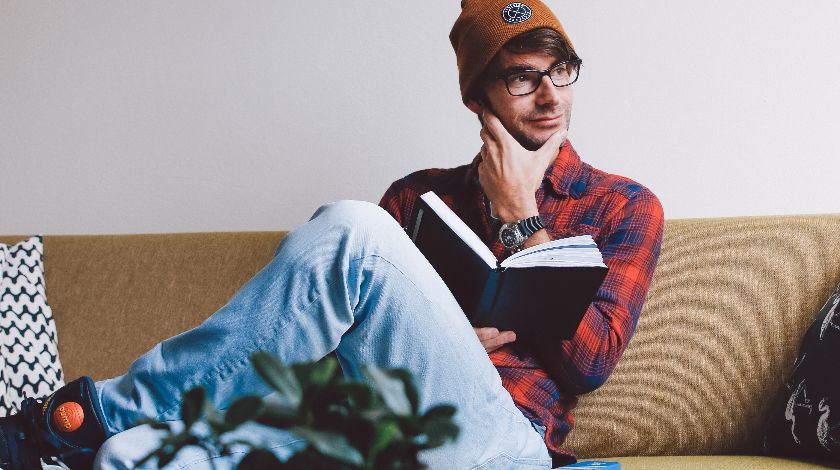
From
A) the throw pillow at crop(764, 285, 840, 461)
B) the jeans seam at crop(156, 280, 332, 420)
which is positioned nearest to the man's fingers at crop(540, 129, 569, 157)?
the throw pillow at crop(764, 285, 840, 461)

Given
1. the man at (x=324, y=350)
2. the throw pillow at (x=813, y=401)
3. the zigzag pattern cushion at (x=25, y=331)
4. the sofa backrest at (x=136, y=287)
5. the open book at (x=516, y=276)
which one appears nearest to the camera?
the man at (x=324, y=350)

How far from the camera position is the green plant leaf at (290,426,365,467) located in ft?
1.54

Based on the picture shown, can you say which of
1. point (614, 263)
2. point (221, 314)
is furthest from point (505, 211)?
point (221, 314)

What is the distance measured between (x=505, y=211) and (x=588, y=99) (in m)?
0.55

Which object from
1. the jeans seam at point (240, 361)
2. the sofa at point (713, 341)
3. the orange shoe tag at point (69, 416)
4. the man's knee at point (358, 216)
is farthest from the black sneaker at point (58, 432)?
the sofa at point (713, 341)

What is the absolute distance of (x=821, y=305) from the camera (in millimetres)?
1666

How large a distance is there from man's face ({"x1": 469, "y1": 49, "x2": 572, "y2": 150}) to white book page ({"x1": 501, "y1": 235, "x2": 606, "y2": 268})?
0.45 metres

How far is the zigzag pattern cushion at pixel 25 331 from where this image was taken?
1834 mm

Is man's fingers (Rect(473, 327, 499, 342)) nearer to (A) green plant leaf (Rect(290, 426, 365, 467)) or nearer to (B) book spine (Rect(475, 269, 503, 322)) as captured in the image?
(B) book spine (Rect(475, 269, 503, 322))

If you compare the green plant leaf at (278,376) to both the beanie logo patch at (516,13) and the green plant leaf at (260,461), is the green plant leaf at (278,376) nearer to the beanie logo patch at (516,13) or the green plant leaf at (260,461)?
the green plant leaf at (260,461)

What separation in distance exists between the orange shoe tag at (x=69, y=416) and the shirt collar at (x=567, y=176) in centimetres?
93

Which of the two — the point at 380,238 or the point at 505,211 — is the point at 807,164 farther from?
the point at 380,238

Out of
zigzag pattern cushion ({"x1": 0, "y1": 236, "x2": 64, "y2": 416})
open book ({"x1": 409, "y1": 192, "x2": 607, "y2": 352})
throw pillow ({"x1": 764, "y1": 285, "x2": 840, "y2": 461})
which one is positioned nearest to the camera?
open book ({"x1": 409, "y1": 192, "x2": 607, "y2": 352})

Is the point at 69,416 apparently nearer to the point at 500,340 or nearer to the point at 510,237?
the point at 500,340
